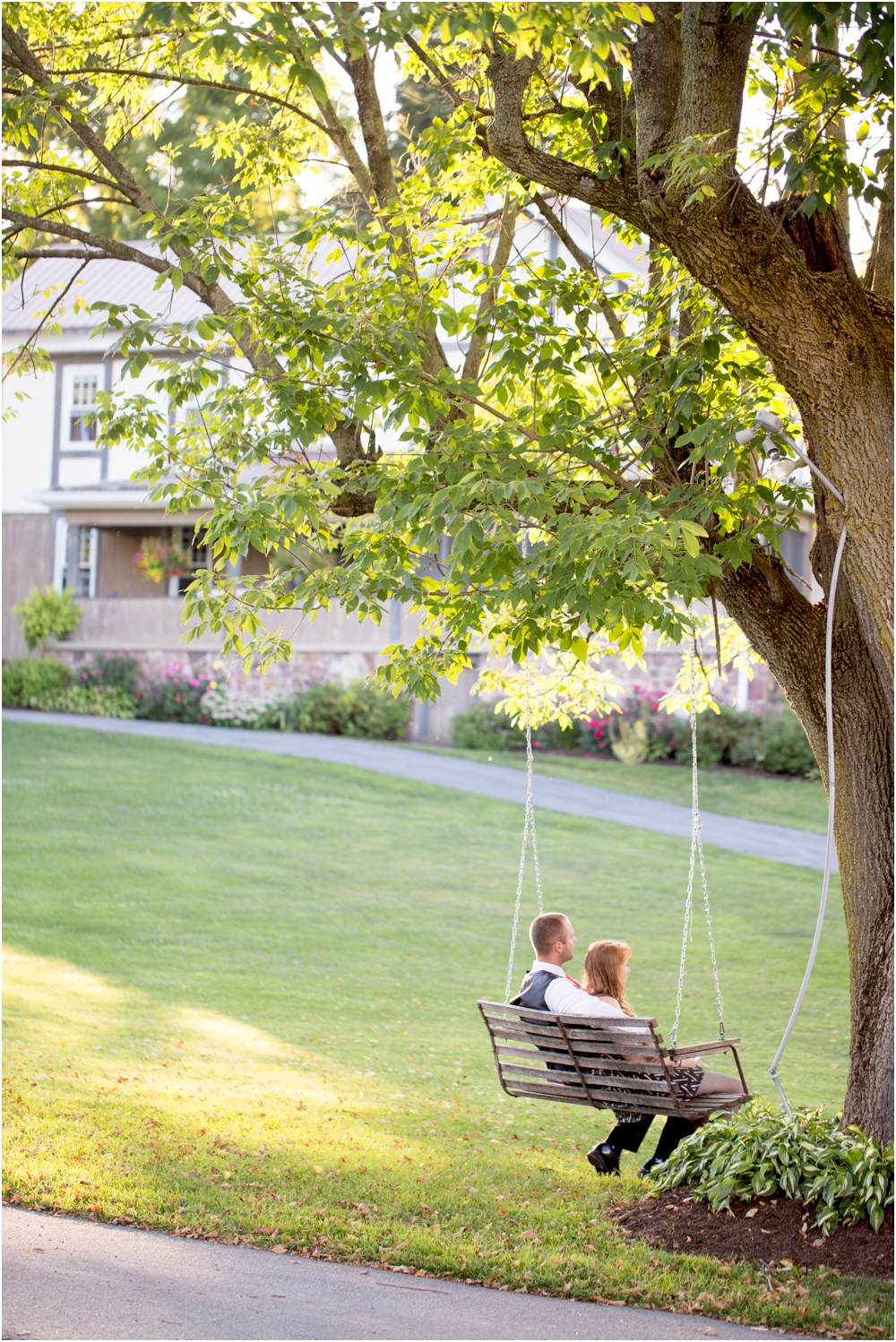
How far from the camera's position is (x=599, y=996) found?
638 centimetres

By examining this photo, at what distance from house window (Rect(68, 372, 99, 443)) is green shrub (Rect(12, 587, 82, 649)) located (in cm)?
377

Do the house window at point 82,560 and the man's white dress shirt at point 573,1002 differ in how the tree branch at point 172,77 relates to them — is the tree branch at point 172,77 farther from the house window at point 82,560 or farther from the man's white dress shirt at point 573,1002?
the house window at point 82,560

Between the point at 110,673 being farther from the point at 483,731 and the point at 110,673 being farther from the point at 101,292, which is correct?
the point at 101,292

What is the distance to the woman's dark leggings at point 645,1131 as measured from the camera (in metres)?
6.29

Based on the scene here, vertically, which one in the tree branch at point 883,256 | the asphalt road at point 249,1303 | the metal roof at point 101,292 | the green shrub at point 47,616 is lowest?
the asphalt road at point 249,1303

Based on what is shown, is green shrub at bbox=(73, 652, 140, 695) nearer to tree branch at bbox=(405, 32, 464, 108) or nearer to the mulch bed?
tree branch at bbox=(405, 32, 464, 108)

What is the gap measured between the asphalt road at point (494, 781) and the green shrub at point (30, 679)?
37 cm

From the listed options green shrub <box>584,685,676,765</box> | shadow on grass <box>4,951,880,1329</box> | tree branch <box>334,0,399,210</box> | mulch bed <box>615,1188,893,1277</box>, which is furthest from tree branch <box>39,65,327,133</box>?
green shrub <box>584,685,676,765</box>

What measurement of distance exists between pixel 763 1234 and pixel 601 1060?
96 centimetres

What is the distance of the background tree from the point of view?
15.8 feet

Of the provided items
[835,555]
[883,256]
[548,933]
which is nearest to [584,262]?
[883,256]

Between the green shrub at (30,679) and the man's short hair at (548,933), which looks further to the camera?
the green shrub at (30,679)

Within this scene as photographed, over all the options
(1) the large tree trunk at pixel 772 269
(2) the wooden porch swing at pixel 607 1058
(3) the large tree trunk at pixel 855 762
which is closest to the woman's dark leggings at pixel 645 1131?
(2) the wooden porch swing at pixel 607 1058

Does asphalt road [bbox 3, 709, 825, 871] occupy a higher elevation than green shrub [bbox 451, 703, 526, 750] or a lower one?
lower
